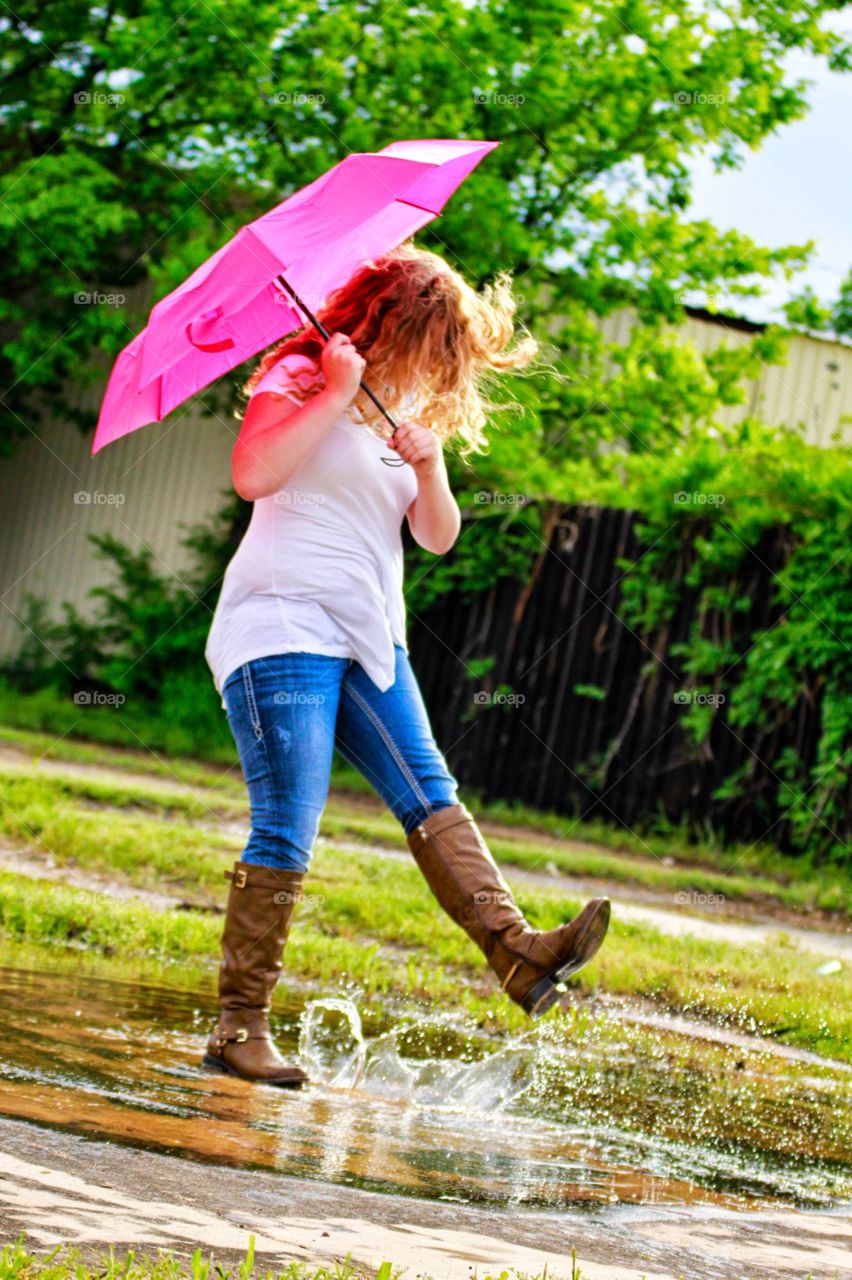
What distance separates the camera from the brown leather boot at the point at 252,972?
338cm

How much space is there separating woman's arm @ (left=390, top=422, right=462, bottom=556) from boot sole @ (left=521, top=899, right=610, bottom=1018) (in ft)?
2.83

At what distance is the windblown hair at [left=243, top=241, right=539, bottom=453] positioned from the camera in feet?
11.6

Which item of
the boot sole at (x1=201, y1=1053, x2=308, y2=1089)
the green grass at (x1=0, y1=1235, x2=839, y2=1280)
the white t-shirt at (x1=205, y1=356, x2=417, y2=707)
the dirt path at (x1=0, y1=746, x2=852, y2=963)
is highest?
the white t-shirt at (x1=205, y1=356, x2=417, y2=707)

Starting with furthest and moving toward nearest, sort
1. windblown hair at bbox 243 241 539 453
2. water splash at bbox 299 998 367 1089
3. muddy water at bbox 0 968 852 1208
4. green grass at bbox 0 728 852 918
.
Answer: green grass at bbox 0 728 852 918, water splash at bbox 299 998 367 1089, windblown hair at bbox 243 241 539 453, muddy water at bbox 0 968 852 1208

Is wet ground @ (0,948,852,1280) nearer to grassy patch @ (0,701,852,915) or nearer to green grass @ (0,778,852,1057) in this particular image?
green grass @ (0,778,852,1057)

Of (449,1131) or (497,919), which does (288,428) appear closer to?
(497,919)

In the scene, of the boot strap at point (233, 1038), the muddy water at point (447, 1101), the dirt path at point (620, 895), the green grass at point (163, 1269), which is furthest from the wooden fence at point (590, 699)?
the green grass at point (163, 1269)

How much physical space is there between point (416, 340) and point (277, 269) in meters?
0.38

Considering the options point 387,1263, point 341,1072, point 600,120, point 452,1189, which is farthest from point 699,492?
point 387,1263

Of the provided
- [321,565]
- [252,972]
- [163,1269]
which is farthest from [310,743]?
[163,1269]

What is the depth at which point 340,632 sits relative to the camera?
3.45 m

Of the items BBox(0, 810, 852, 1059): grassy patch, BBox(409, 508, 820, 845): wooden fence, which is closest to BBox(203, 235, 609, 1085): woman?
BBox(0, 810, 852, 1059): grassy patch

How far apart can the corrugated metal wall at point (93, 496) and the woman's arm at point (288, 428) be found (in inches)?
404

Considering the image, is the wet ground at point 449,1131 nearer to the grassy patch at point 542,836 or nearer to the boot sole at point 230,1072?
the boot sole at point 230,1072
